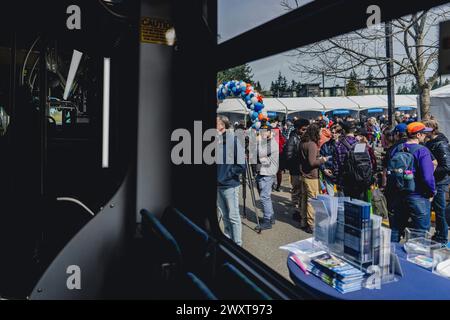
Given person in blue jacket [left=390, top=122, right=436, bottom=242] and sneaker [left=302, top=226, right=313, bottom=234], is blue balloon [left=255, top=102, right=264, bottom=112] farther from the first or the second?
person in blue jacket [left=390, top=122, right=436, bottom=242]

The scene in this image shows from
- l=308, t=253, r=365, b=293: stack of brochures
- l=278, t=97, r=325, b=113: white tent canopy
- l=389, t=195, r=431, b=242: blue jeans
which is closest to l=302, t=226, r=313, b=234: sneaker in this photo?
l=389, t=195, r=431, b=242: blue jeans

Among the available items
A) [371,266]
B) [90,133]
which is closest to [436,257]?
[371,266]

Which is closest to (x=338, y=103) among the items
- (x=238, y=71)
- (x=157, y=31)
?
(x=238, y=71)

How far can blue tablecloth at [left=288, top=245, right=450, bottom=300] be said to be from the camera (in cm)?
168

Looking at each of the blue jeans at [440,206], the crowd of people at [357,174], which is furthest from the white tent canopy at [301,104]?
the blue jeans at [440,206]

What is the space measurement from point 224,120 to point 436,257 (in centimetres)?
268

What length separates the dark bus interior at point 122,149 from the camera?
1.38 m

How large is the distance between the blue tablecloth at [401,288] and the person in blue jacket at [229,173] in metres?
2.23

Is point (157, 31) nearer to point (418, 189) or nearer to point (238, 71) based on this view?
point (238, 71)

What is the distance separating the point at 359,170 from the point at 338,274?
11.9 feet

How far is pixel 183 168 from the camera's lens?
2051 mm

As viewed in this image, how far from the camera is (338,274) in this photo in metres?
1.75

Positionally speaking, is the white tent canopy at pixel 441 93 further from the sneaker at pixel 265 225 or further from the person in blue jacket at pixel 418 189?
the sneaker at pixel 265 225

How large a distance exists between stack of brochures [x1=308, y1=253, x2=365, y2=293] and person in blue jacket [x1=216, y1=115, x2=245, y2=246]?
2.26 meters
